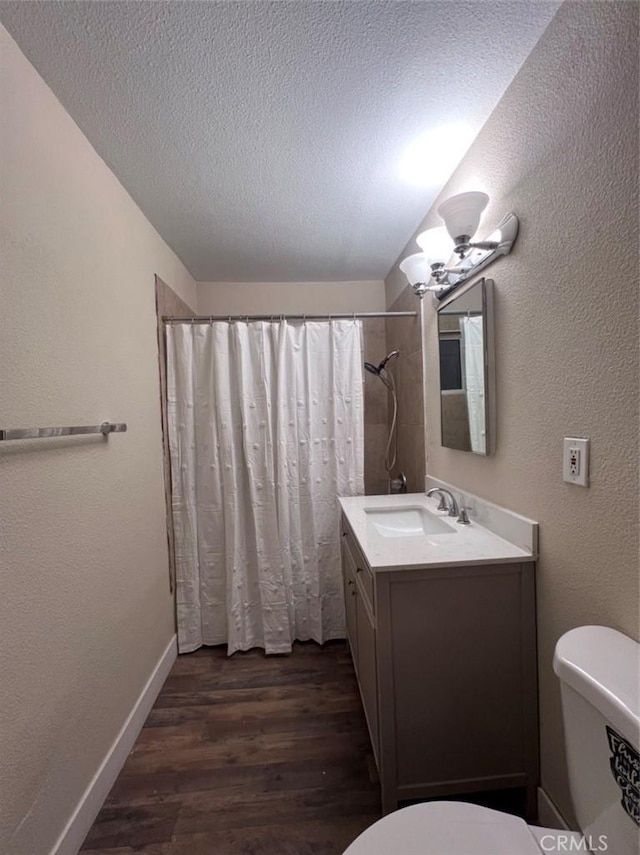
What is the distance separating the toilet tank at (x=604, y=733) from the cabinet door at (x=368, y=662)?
0.54 metres

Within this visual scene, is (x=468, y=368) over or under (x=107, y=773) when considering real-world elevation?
over

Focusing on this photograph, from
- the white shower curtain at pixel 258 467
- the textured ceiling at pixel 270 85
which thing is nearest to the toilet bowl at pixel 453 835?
the white shower curtain at pixel 258 467

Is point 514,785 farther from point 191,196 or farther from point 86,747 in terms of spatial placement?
point 191,196

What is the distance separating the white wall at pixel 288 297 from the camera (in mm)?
2660

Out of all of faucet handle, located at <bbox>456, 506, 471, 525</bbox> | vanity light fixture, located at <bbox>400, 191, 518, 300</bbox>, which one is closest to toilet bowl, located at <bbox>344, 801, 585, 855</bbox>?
faucet handle, located at <bbox>456, 506, 471, 525</bbox>

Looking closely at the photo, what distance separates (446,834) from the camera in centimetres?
68

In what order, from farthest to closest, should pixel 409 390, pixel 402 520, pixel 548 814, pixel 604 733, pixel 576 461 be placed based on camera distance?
1. pixel 409 390
2. pixel 402 520
3. pixel 548 814
4. pixel 576 461
5. pixel 604 733

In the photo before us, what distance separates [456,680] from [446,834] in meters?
0.46

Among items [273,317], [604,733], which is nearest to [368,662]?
[604,733]

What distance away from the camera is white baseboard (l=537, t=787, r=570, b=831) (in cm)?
102

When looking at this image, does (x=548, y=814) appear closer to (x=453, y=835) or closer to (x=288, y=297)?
(x=453, y=835)

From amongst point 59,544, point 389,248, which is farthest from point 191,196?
point 59,544

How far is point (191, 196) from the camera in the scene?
1603mm

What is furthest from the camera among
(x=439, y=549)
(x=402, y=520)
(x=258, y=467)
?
(x=258, y=467)
